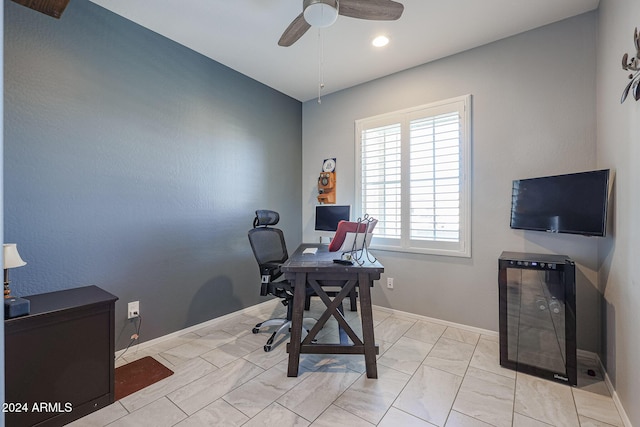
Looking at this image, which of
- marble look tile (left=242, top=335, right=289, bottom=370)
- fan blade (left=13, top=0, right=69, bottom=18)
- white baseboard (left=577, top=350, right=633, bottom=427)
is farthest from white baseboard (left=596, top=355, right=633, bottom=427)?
fan blade (left=13, top=0, right=69, bottom=18)

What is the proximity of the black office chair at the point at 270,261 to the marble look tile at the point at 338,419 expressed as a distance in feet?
2.96

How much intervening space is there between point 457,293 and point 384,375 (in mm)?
1301

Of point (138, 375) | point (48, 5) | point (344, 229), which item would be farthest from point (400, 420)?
point (48, 5)

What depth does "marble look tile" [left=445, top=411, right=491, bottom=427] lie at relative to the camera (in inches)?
66.8

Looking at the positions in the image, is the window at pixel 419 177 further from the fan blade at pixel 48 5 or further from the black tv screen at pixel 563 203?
the fan blade at pixel 48 5

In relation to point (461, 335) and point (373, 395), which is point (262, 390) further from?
point (461, 335)

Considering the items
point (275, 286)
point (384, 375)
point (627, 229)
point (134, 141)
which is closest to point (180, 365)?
point (275, 286)

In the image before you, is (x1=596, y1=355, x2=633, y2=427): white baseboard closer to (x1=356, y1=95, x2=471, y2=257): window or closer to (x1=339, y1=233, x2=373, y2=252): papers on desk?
(x1=356, y1=95, x2=471, y2=257): window

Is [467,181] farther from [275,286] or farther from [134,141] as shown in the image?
[134,141]

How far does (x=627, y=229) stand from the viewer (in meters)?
1.71

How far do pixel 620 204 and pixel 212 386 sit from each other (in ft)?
9.70

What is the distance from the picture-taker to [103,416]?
1.76 metres

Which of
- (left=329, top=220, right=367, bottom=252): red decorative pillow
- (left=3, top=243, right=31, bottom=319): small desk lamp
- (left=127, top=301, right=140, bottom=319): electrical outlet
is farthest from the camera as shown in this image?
(left=127, top=301, right=140, bottom=319): electrical outlet

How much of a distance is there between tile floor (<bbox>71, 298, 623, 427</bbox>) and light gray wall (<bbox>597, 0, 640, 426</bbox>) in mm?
315
